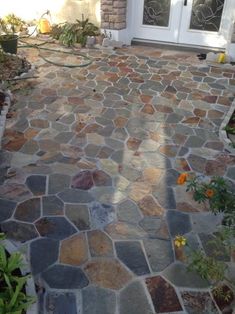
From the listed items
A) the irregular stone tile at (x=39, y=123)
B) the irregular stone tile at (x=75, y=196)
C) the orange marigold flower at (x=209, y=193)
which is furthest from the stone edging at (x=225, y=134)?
the irregular stone tile at (x=39, y=123)

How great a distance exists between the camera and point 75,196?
3.23m

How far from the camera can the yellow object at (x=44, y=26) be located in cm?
819

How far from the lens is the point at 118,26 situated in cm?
732

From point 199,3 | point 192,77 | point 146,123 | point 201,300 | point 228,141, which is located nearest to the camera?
point 201,300

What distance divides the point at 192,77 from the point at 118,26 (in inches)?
95.2

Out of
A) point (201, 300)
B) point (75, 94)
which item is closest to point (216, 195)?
point (201, 300)

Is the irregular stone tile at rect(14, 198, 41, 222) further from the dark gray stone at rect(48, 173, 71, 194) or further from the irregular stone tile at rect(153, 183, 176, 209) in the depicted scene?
the irregular stone tile at rect(153, 183, 176, 209)

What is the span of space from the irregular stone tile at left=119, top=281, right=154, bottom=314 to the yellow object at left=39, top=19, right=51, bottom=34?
743 cm

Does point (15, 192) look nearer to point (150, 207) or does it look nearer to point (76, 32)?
point (150, 207)

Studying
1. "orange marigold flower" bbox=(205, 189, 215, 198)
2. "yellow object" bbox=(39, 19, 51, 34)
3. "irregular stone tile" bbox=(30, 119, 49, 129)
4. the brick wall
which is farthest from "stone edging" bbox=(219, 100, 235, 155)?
"yellow object" bbox=(39, 19, 51, 34)

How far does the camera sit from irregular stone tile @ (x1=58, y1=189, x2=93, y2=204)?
3.18 metres

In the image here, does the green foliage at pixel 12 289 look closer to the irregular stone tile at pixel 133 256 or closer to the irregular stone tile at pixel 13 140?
the irregular stone tile at pixel 133 256

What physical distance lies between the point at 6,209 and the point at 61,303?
114cm

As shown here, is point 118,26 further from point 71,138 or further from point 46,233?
point 46,233
